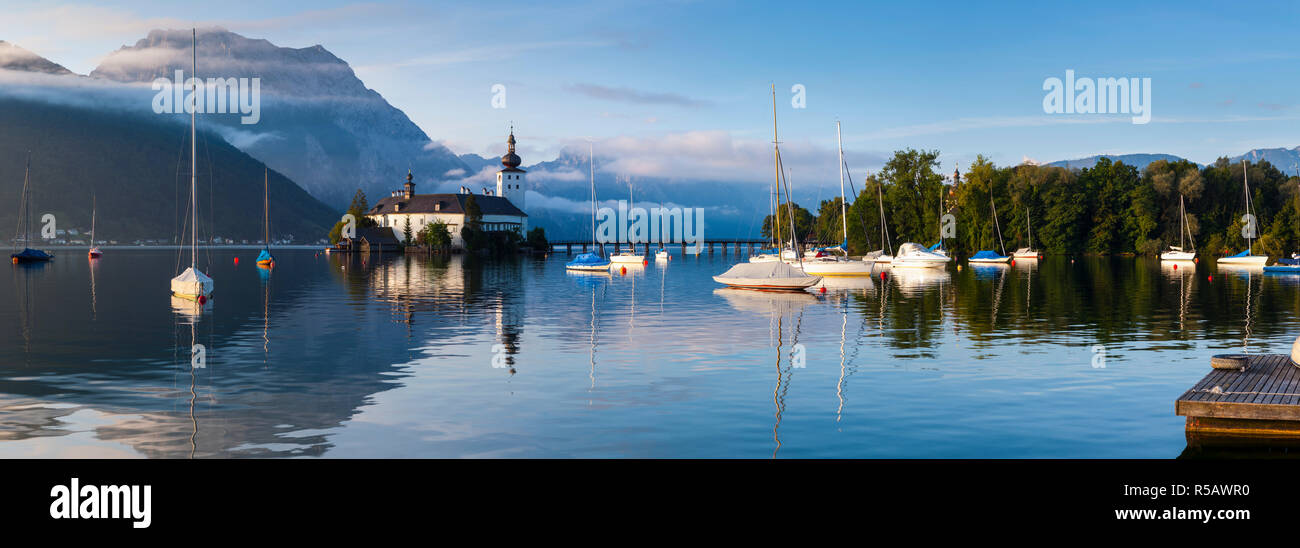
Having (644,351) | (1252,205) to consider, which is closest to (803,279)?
(644,351)

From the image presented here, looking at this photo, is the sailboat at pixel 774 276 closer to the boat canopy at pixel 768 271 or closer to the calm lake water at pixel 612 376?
the boat canopy at pixel 768 271

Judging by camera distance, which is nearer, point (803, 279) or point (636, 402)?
point (636, 402)

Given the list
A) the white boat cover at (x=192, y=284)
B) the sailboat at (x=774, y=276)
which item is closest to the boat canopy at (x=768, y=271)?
the sailboat at (x=774, y=276)

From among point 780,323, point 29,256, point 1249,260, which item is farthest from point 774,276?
point 29,256

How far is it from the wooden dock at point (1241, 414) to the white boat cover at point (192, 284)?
2045 inches

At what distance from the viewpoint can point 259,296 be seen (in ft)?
204

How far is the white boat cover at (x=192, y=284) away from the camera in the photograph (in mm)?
54281

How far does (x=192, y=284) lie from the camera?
179 ft

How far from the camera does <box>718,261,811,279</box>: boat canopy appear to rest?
2552 inches

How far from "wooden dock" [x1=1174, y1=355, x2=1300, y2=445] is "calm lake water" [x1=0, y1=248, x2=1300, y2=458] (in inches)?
29.3

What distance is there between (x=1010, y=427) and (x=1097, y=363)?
11360mm

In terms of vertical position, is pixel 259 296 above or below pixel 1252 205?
below
